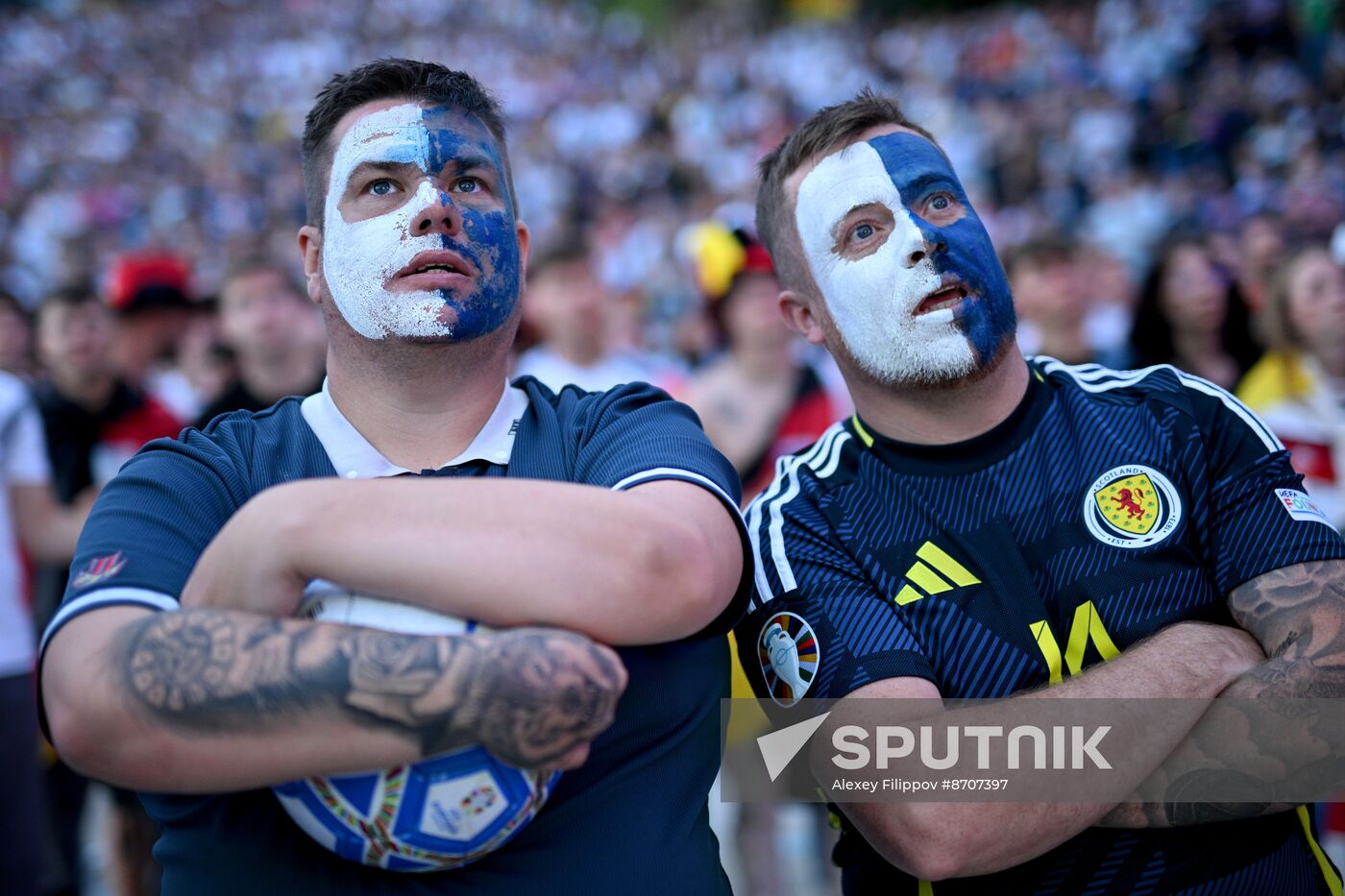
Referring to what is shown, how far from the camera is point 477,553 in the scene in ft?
5.92

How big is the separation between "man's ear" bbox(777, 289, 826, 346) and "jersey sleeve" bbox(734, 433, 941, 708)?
0.38 m

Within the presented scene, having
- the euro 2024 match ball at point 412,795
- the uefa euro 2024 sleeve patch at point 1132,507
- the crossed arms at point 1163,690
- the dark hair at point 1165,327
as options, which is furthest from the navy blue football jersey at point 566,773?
the dark hair at point 1165,327

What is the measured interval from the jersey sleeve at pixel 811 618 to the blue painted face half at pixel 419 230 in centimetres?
72

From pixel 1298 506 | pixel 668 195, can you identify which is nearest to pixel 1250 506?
pixel 1298 506

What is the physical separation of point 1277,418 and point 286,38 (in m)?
36.4

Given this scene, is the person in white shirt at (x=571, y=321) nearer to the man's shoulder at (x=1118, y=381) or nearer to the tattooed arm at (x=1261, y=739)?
the man's shoulder at (x=1118, y=381)

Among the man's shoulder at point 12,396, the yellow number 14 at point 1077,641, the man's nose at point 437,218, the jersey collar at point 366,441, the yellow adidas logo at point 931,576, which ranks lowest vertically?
the yellow number 14 at point 1077,641

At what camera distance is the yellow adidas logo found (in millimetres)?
2396

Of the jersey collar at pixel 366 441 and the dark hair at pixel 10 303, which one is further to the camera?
the dark hair at pixel 10 303

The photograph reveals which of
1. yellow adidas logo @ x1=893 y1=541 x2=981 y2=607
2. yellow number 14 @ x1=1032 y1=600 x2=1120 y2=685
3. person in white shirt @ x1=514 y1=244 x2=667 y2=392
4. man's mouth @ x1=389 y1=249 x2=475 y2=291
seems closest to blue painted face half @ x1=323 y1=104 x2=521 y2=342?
man's mouth @ x1=389 y1=249 x2=475 y2=291

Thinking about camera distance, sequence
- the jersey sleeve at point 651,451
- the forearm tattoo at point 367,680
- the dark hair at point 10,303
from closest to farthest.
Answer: the forearm tattoo at point 367,680
the jersey sleeve at point 651,451
the dark hair at point 10,303

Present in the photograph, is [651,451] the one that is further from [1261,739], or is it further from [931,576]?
[1261,739]

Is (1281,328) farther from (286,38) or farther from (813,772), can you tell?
(286,38)

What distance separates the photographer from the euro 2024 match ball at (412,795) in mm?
1830
